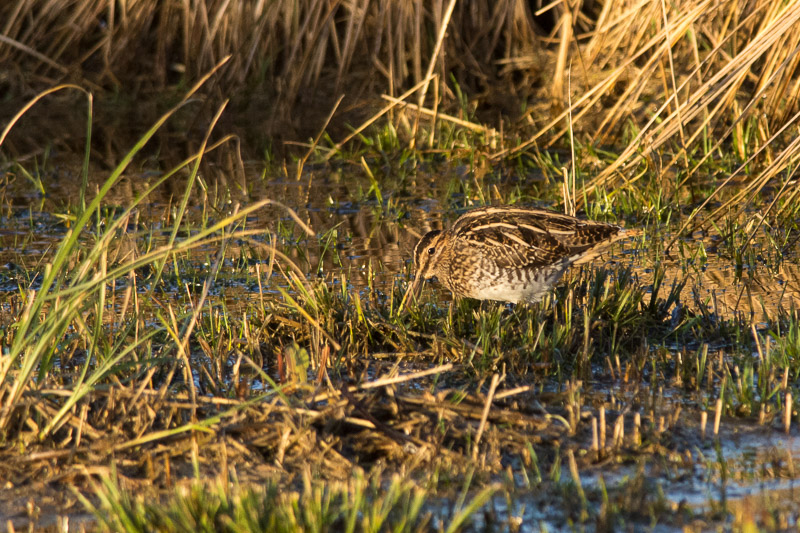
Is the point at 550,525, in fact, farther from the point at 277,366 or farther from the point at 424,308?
the point at 424,308

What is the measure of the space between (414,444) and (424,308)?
1679 millimetres

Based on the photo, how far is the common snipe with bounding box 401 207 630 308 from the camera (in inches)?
209

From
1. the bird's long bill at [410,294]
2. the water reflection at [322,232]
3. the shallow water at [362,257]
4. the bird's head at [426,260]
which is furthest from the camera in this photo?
the water reflection at [322,232]

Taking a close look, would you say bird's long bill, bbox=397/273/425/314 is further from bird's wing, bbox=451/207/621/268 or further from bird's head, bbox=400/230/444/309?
bird's wing, bbox=451/207/621/268

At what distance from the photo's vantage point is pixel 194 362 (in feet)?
15.6

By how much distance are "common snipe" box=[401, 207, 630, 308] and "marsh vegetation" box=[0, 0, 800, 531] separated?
12 centimetres

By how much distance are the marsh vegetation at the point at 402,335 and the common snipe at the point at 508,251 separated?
0.12m

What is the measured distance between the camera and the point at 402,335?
483 cm

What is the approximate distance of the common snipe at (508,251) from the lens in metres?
5.31

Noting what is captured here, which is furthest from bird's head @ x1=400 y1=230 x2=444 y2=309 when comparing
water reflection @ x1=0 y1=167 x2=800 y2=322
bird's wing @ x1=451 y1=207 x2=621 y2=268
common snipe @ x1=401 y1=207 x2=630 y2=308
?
water reflection @ x1=0 y1=167 x2=800 y2=322

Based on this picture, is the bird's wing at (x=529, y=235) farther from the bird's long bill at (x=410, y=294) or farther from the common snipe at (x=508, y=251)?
the bird's long bill at (x=410, y=294)

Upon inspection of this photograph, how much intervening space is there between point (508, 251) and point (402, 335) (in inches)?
34.0

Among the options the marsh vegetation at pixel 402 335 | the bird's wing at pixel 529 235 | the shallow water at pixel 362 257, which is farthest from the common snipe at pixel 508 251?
the shallow water at pixel 362 257

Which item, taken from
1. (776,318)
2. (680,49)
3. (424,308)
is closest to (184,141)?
(680,49)
